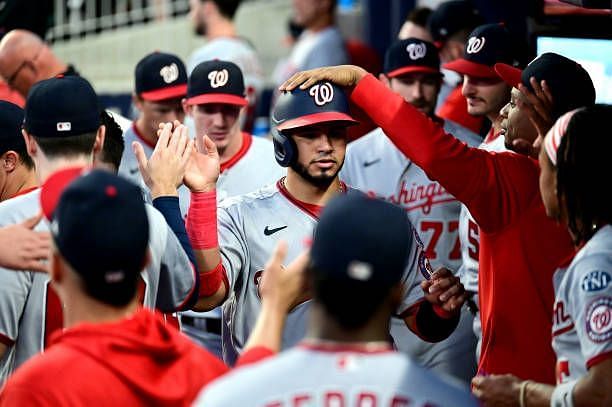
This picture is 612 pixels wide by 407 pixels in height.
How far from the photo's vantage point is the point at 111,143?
5.63 meters

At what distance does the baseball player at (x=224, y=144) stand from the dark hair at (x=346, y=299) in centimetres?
371

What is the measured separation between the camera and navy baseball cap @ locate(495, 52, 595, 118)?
15.3 feet

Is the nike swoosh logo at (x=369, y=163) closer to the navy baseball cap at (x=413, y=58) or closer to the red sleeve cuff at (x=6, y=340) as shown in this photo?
the navy baseball cap at (x=413, y=58)

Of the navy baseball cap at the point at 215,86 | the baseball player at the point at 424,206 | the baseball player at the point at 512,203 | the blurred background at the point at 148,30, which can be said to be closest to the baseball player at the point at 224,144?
the navy baseball cap at the point at 215,86

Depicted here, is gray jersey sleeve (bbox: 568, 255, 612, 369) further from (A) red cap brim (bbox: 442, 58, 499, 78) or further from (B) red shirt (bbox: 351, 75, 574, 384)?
(A) red cap brim (bbox: 442, 58, 499, 78)

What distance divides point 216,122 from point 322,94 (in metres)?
1.64

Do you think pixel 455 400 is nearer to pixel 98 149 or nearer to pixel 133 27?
pixel 98 149

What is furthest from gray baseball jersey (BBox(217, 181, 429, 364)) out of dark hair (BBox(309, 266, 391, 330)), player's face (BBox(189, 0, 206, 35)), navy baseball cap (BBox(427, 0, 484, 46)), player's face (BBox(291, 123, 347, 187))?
player's face (BBox(189, 0, 206, 35))

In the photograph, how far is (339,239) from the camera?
2980 millimetres

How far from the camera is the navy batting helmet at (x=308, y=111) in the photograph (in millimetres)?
5254

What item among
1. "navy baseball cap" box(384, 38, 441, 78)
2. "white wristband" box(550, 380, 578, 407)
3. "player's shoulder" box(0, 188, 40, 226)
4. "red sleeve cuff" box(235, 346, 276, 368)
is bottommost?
"white wristband" box(550, 380, 578, 407)

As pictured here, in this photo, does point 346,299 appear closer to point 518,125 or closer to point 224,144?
point 518,125

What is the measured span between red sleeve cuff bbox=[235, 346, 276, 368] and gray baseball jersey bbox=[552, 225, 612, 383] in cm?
106

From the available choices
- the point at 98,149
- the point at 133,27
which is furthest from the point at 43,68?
the point at 133,27
